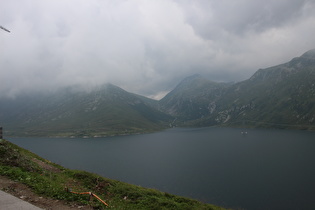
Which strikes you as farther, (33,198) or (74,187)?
(74,187)

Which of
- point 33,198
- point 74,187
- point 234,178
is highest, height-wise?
point 33,198

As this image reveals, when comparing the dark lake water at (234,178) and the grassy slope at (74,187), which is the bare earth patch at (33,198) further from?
the dark lake water at (234,178)

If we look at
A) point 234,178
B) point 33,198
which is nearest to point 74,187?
point 33,198

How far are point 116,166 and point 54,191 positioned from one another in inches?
4809

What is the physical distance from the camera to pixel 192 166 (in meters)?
126

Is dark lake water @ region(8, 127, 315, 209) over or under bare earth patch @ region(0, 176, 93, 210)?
under

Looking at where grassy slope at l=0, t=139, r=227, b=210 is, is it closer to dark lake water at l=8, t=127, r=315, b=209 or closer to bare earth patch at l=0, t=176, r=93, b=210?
bare earth patch at l=0, t=176, r=93, b=210

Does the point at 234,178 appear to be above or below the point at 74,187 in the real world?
below

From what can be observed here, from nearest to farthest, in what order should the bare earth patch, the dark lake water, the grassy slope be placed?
1. the bare earth patch
2. the grassy slope
3. the dark lake water

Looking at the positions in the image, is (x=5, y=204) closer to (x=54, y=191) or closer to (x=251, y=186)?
(x=54, y=191)

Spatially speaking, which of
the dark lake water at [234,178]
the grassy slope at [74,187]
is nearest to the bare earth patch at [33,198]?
the grassy slope at [74,187]

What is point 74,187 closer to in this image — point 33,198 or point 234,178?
point 33,198

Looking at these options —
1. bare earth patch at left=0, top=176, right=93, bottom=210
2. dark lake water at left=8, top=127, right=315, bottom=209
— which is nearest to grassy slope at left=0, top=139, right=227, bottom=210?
bare earth patch at left=0, top=176, right=93, bottom=210

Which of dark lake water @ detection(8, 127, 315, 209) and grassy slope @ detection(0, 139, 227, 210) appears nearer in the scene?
grassy slope @ detection(0, 139, 227, 210)
